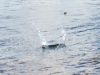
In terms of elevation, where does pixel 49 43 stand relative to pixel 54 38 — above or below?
above

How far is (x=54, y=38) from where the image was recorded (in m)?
Answer: 13.7

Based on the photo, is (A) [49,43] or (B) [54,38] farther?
(B) [54,38]

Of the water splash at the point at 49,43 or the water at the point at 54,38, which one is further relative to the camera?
the water splash at the point at 49,43

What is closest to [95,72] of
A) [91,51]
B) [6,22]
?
[91,51]

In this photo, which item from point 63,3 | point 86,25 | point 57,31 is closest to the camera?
point 57,31

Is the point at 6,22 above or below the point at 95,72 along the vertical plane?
below

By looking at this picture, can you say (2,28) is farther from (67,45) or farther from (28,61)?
(28,61)

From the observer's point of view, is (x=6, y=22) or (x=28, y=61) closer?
(x=28, y=61)

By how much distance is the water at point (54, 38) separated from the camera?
948cm

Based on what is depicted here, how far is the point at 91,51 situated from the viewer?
1138 cm

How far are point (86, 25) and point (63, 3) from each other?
34.0 feet

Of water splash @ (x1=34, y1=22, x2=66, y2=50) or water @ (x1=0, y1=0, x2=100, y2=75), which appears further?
water splash @ (x1=34, y1=22, x2=66, y2=50)

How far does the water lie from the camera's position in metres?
9.48

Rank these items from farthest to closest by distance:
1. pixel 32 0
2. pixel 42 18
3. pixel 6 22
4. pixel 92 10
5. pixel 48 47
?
pixel 32 0, pixel 92 10, pixel 42 18, pixel 6 22, pixel 48 47
